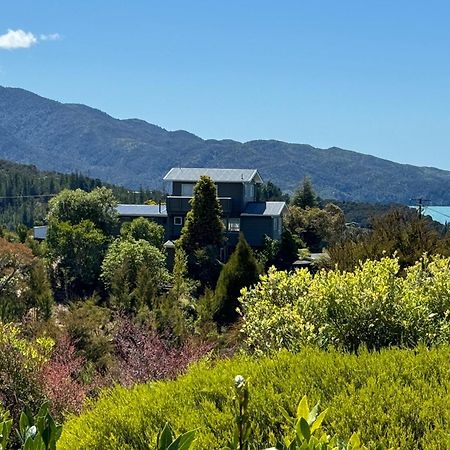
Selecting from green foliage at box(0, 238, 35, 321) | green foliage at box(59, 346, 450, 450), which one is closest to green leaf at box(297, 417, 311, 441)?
green foliage at box(59, 346, 450, 450)

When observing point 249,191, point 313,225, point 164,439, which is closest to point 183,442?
point 164,439

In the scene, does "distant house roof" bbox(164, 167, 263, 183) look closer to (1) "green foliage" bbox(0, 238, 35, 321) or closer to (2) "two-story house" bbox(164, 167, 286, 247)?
(2) "two-story house" bbox(164, 167, 286, 247)

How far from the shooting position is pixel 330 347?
15.7ft

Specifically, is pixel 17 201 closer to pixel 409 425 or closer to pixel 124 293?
pixel 124 293

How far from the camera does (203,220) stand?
30375 mm

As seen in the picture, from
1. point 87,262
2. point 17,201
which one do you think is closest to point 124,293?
point 87,262

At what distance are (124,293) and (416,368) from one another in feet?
56.5

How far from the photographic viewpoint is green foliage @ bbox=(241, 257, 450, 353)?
18.4ft

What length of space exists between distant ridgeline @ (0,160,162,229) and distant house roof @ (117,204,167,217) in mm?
35275

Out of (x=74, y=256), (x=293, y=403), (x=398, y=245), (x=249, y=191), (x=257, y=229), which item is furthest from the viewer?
(x=249, y=191)

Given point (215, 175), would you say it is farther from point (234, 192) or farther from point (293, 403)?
point (293, 403)

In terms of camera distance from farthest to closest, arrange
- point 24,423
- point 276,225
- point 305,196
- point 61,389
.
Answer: point 305,196, point 276,225, point 61,389, point 24,423

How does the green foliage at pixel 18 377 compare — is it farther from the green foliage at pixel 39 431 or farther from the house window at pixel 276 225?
the house window at pixel 276 225

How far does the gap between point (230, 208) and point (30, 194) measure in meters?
73.1
